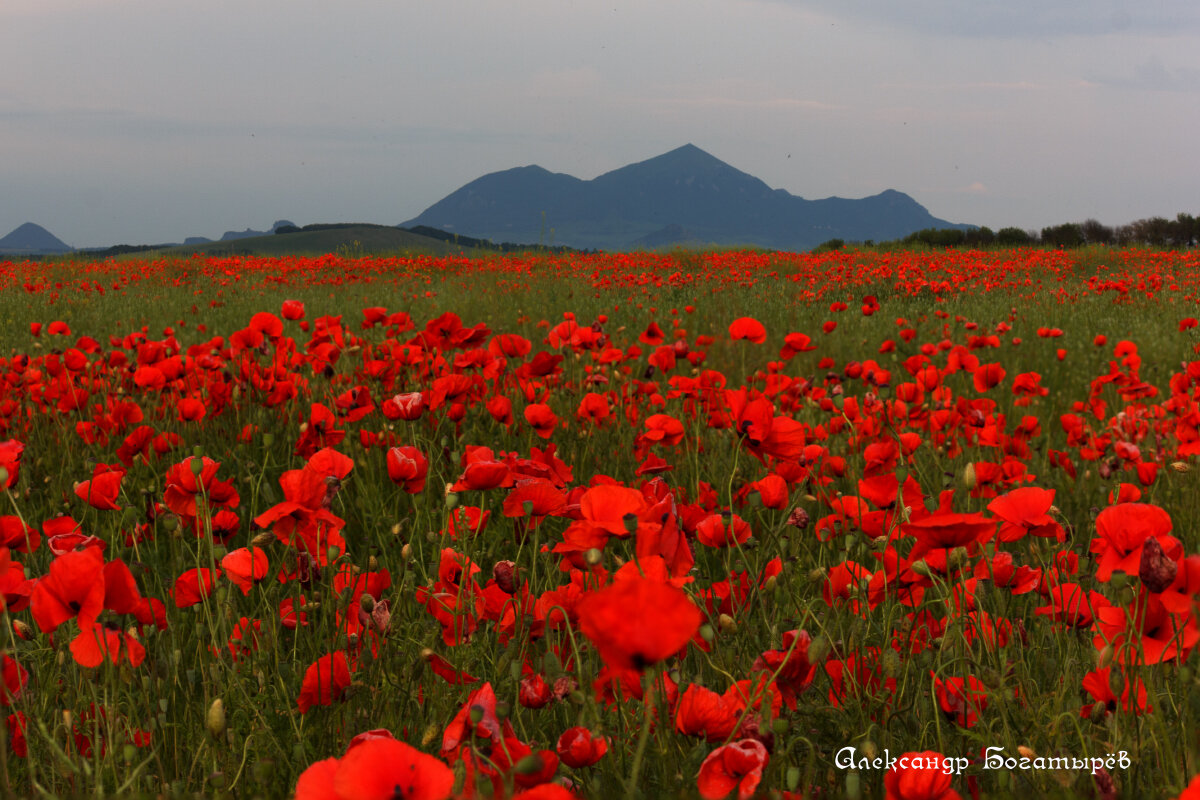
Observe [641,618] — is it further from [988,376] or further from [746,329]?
[988,376]

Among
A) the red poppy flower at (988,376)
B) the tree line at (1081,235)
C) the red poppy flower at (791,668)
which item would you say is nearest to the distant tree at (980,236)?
the tree line at (1081,235)

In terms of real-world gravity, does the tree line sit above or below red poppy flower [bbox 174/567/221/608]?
above

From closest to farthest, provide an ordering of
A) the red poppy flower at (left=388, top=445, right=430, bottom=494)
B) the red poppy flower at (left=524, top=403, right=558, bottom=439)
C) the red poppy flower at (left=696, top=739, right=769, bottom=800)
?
the red poppy flower at (left=696, top=739, right=769, bottom=800)
the red poppy flower at (left=388, top=445, right=430, bottom=494)
the red poppy flower at (left=524, top=403, right=558, bottom=439)

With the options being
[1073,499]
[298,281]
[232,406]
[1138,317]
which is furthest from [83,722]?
[298,281]

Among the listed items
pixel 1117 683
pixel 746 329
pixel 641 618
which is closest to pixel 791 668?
pixel 1117 683

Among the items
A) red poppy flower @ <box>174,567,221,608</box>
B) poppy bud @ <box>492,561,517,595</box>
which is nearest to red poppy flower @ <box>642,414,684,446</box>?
poppy bud @ <box>492,561,517,595</box>

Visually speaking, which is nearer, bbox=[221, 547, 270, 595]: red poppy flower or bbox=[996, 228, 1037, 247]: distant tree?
bbox=[221, 547, 270, 595]: red poppy flower

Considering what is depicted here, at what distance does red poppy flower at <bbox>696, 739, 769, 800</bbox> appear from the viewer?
79 cm

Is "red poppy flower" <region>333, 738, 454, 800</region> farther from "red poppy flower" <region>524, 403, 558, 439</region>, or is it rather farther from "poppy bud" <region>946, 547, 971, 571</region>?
"red poppy flower" <region>524, 403, 558, 439</region>

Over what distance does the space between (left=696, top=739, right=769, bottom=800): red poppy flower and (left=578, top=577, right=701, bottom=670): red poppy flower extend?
299 mm

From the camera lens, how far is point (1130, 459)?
2.60 m

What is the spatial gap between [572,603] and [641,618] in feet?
2.31

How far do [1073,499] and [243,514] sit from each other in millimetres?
2989

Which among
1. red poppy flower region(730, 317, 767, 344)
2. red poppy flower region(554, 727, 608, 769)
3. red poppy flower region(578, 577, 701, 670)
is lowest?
red poppy flower region(554, 727, 608, 769)
